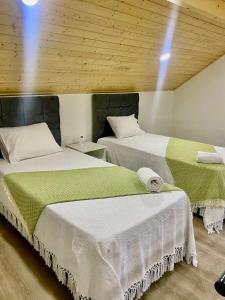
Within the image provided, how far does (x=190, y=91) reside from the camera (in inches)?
183

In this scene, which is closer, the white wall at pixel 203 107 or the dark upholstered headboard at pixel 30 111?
the dark upholstered headboard at pixel 30 111

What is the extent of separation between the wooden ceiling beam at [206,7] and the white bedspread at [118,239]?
1.55m

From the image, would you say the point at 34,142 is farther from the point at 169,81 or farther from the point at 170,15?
the point at 169,81

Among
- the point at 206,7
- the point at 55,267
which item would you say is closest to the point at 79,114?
the point at 206,7

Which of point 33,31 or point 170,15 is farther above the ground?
point 170,15

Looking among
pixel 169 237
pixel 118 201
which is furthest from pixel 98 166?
pixel 169 237

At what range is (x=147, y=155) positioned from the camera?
300 cm

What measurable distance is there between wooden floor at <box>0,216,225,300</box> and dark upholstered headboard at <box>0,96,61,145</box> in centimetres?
125

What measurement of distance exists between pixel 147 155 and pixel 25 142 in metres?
1.38

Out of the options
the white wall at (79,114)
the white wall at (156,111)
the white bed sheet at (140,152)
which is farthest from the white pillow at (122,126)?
the white wall at (156,111)

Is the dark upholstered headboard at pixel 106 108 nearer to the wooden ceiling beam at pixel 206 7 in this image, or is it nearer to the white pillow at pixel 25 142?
the white pillow at pixel 25 142

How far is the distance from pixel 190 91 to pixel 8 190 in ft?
12.2

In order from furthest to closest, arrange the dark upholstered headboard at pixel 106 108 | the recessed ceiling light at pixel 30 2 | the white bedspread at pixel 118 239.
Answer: the dark upholstered headboard at pixel 106 108 → the recessed ceiling light at pixel 30 2 → the white bedspread at pixel 118 239

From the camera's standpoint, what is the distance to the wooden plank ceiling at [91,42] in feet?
6.22
